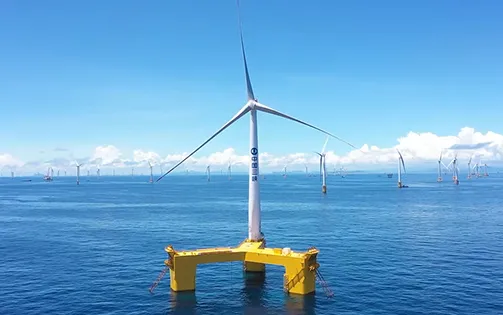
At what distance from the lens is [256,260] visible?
5350 centimetres

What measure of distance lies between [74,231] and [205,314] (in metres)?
70.0

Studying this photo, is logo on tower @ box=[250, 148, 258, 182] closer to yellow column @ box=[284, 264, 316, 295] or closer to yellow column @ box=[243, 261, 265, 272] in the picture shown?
yellow column @ box=[243, 261, 265, 272]

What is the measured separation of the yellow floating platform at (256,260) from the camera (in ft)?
165

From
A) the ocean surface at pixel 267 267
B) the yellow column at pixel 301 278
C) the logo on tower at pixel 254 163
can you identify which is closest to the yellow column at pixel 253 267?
the ocean surface at pixel 267 267

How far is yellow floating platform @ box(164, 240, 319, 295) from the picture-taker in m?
50.2

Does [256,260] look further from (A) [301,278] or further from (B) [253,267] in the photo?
(B) [253,267]

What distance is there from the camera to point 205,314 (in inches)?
1763

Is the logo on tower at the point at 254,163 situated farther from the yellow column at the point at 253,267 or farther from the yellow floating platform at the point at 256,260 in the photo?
the yellow column at the point at 253,267

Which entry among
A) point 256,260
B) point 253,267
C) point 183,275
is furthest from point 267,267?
point 183,275

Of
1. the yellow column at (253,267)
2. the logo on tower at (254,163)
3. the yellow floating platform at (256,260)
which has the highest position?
the logo on tower at (254,163)

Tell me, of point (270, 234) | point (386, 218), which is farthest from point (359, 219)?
point (270, 234)

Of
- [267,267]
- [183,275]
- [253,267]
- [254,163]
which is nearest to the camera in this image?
[183,275]

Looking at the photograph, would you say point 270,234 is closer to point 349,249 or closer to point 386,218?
point 349,249

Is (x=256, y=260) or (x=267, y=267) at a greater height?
(x=256, y=260)
